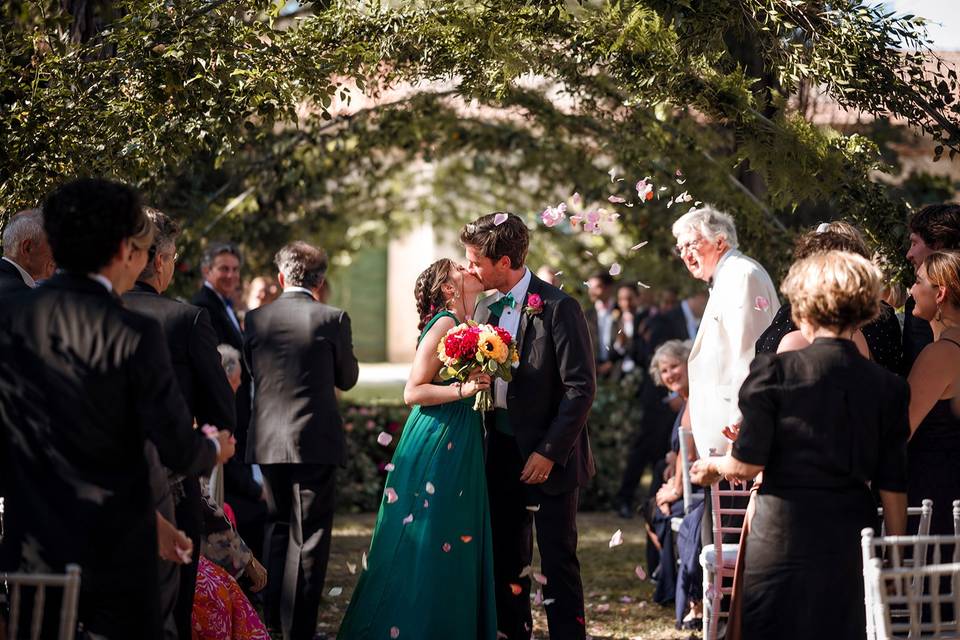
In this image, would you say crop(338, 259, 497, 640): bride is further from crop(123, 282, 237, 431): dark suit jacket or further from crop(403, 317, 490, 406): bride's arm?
crop(123, 282, 237, 431): dark suit jacket

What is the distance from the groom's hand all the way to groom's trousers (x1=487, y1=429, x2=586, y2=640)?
14 cm

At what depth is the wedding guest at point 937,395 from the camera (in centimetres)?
408

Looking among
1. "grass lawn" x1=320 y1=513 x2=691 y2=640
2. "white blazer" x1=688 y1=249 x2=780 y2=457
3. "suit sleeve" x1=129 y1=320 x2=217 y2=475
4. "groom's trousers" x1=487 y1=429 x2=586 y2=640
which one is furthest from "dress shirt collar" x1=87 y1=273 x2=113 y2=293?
"grass lawn" x1=320 y1=513 x2=691 y2=640

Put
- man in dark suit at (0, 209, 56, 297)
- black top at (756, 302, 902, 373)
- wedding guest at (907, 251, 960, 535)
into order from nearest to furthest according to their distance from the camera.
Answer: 1. wedding guest at (907, 251, 960, 535)
2. black top at (756, 302, 902, 373)
3. man in dark suit at (0, 209, 56, 297)

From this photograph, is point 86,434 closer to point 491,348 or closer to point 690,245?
point 491,348

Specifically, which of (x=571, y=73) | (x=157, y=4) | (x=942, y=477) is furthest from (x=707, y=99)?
(x=157, y=4)

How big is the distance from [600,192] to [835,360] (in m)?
7.00

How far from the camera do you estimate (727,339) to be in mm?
5156

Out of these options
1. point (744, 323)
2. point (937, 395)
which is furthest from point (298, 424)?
point (937, 395)

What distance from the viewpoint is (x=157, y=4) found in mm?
4961

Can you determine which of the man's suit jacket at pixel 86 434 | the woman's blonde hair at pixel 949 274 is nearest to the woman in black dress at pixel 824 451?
the woman's blonde hair at pixel 949 274

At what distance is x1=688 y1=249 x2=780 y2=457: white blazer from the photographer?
16.8 feet

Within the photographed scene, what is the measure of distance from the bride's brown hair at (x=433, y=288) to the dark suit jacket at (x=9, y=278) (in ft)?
5.58

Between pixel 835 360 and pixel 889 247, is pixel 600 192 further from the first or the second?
pixel 835 360
